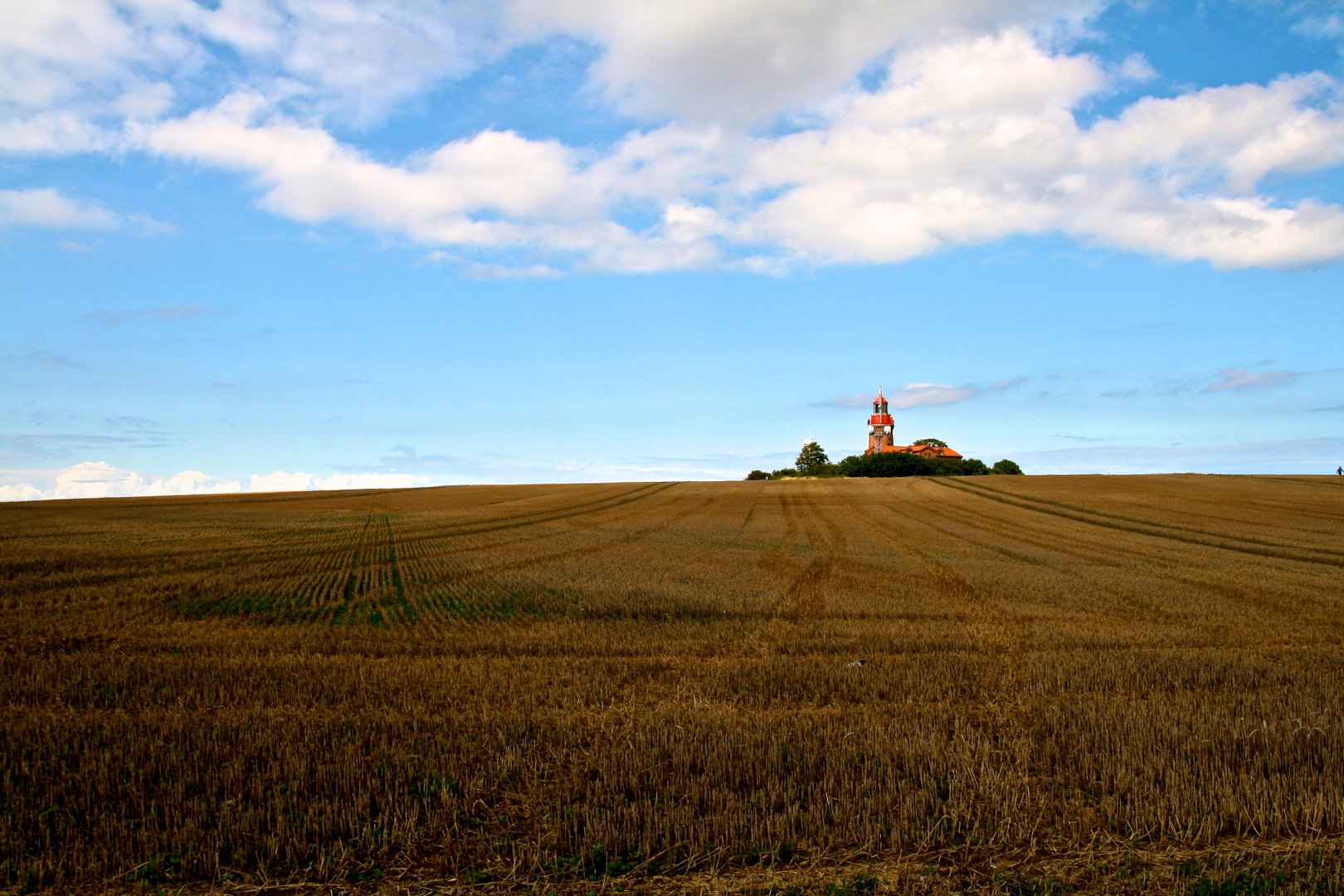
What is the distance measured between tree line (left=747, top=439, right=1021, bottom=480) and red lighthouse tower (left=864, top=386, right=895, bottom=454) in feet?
119

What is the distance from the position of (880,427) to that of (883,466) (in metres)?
67.8

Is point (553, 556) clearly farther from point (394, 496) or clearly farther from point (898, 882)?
point (394, 496)

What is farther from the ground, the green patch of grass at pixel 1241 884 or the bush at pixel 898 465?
the bush at pixel 898 465

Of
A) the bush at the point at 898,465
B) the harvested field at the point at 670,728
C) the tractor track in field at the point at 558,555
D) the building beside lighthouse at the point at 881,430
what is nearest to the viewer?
the harvested field at the point at 670,728

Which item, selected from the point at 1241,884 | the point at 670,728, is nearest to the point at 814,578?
the point at 670,728

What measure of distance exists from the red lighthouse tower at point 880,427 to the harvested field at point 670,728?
159 meters

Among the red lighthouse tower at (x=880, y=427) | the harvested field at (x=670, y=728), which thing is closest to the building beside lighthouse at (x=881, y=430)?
the red lighthouse tower at (x=880, y=427)

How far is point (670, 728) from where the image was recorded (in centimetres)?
880

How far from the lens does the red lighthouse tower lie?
180 meters

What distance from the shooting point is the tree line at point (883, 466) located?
381 ft

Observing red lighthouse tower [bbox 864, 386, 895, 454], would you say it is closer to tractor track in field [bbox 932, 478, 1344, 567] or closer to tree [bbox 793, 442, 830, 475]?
tree [bbox 793, 442, 830, 475]

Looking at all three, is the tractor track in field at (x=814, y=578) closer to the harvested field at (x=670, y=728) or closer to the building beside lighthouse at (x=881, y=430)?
the harvested field at (x=670, y=728)

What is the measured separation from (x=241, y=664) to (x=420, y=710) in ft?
15.0

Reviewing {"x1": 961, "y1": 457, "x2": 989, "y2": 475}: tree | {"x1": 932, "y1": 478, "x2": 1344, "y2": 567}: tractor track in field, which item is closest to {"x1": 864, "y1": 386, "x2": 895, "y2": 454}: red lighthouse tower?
{"x1": 961, "y1": 457, "x2": 989, "y2": 475}: tree
